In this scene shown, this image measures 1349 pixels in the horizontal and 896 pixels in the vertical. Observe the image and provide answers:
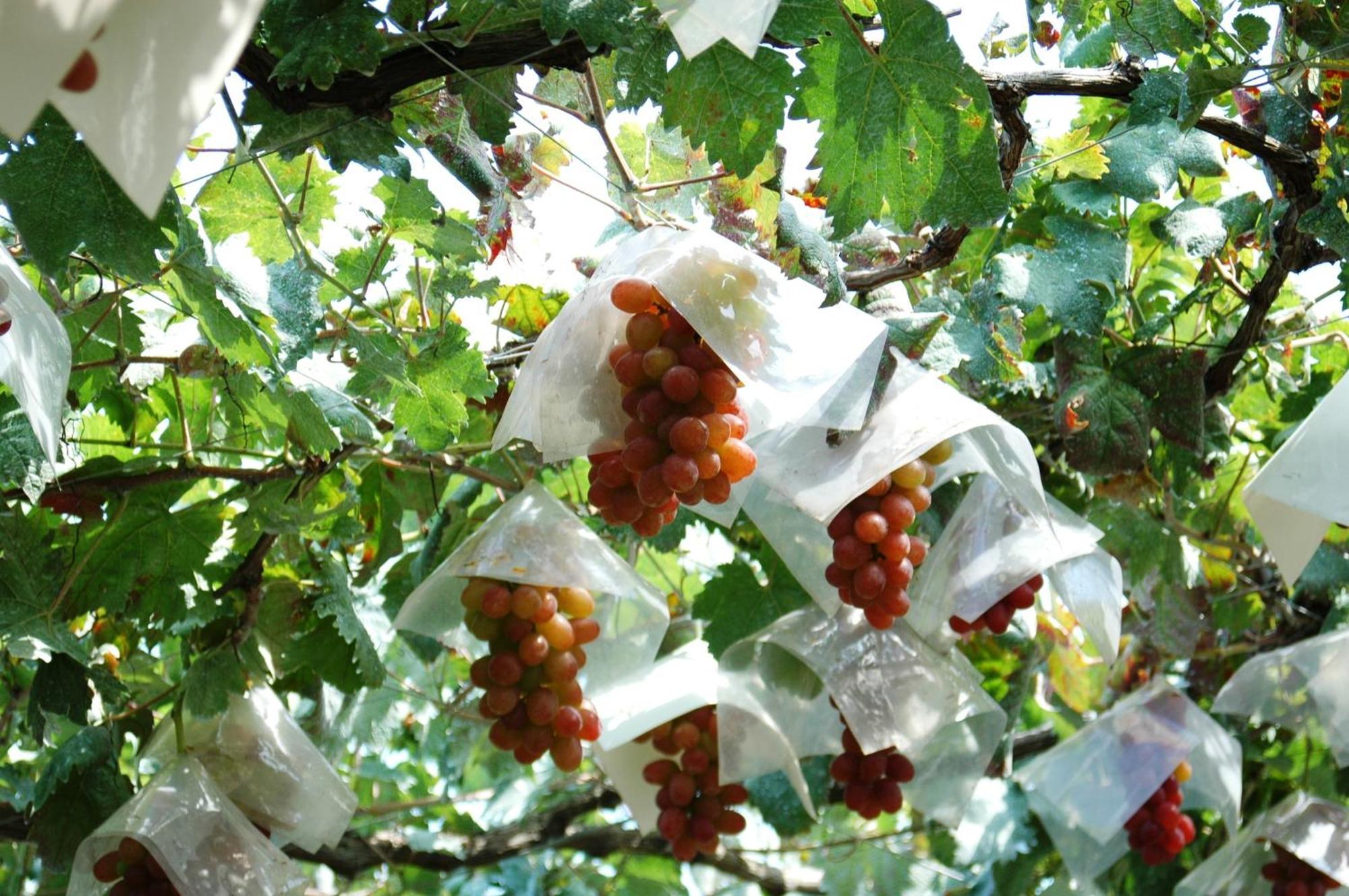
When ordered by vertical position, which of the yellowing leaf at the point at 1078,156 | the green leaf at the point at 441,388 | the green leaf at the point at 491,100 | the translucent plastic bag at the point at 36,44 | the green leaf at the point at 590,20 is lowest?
the yellowing leaf at the point at 1078,156

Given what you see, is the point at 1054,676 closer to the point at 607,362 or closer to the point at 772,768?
the point at 772,768

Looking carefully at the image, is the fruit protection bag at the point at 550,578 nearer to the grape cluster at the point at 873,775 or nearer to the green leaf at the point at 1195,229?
the grape cluster at the point at 873,775

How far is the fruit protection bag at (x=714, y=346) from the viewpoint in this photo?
1155mm

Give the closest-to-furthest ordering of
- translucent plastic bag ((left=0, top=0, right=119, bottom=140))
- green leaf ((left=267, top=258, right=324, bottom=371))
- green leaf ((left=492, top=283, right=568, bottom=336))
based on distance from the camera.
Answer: translucent plastic bag ((left=0, top=0, right=119, bottom=140)) → green leaf ((left=267, top=258, right=324, bottom=371)) → green leaf ((left=492, top=283, right=568, bottom=336))

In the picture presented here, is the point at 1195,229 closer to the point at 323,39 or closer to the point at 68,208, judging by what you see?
the point at 323,39

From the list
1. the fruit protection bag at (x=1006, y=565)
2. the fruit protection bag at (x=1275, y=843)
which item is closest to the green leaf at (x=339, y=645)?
the fruit protection bag at (x=1006, y=565)

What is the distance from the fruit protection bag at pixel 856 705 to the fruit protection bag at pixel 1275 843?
493 millimetres

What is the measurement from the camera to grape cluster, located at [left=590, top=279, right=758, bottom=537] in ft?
Result: 3.74

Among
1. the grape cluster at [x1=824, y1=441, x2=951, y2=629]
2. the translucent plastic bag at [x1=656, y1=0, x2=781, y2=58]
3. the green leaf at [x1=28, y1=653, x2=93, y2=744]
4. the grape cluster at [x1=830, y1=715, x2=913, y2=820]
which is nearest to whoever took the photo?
the translucent plastic bag at [x1=656, y1=0, x2=781, y2=58]

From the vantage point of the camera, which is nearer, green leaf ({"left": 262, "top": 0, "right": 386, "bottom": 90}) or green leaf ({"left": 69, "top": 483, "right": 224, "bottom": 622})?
green leaf ({"left": 262, "top": 0, "right": 386, "bottom": 90})

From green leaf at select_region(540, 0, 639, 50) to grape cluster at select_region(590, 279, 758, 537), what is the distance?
0.20 metres

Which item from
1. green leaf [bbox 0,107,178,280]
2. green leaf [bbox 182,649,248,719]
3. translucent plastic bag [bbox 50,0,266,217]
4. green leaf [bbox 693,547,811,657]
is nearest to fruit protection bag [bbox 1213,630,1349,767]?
green leaf [bbox 693,547,811,657]

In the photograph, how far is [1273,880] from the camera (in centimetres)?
209

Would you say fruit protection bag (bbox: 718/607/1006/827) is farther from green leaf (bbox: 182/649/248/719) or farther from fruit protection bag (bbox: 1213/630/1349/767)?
green leaf (bbox: 182/649/248/719)
